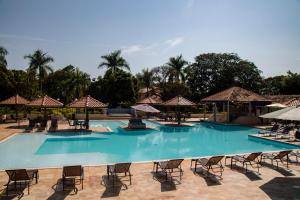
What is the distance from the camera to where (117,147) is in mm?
17688

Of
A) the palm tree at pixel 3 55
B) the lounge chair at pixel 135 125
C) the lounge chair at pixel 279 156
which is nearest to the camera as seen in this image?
the lounge chair at pixel 279 156

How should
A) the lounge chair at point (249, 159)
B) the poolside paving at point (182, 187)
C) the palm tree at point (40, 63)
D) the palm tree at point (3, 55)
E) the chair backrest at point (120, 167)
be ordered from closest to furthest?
the poolside paving at point (182, 187) < the chair backrest at point (120, 167) < the lounge chair at point (249, 159) < the palm tree at point (3, 55) < the palm tree at point (40, 63)

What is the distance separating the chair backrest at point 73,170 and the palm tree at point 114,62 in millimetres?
41429

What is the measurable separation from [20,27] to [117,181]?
14.0 meters

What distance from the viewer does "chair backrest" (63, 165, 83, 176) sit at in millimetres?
8375

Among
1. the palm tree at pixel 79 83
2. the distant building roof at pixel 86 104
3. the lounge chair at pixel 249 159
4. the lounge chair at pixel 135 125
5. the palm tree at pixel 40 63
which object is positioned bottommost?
the lounge chair at pixel 249 159

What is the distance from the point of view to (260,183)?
9.12 meters

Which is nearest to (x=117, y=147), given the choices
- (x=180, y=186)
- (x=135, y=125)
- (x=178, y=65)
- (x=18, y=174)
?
(x=135, y=125)

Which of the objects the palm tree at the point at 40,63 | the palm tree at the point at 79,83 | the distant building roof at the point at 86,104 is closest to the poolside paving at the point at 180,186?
the distant building roof at the point at 86,104

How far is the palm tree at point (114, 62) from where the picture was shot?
161 feet

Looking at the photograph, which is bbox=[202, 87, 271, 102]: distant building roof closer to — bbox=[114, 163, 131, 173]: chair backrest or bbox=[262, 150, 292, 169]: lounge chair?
bbox=[262, 150, 292, 169]: lounge chair

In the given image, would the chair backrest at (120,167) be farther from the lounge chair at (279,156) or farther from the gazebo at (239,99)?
the gazebo at (239,99)

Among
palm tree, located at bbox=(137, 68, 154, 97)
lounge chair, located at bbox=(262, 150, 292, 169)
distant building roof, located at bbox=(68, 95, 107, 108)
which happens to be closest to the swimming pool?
distant building roof, located at bbox=(68, 95, 107, 108)

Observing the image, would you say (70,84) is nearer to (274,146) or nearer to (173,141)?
(173,141)
